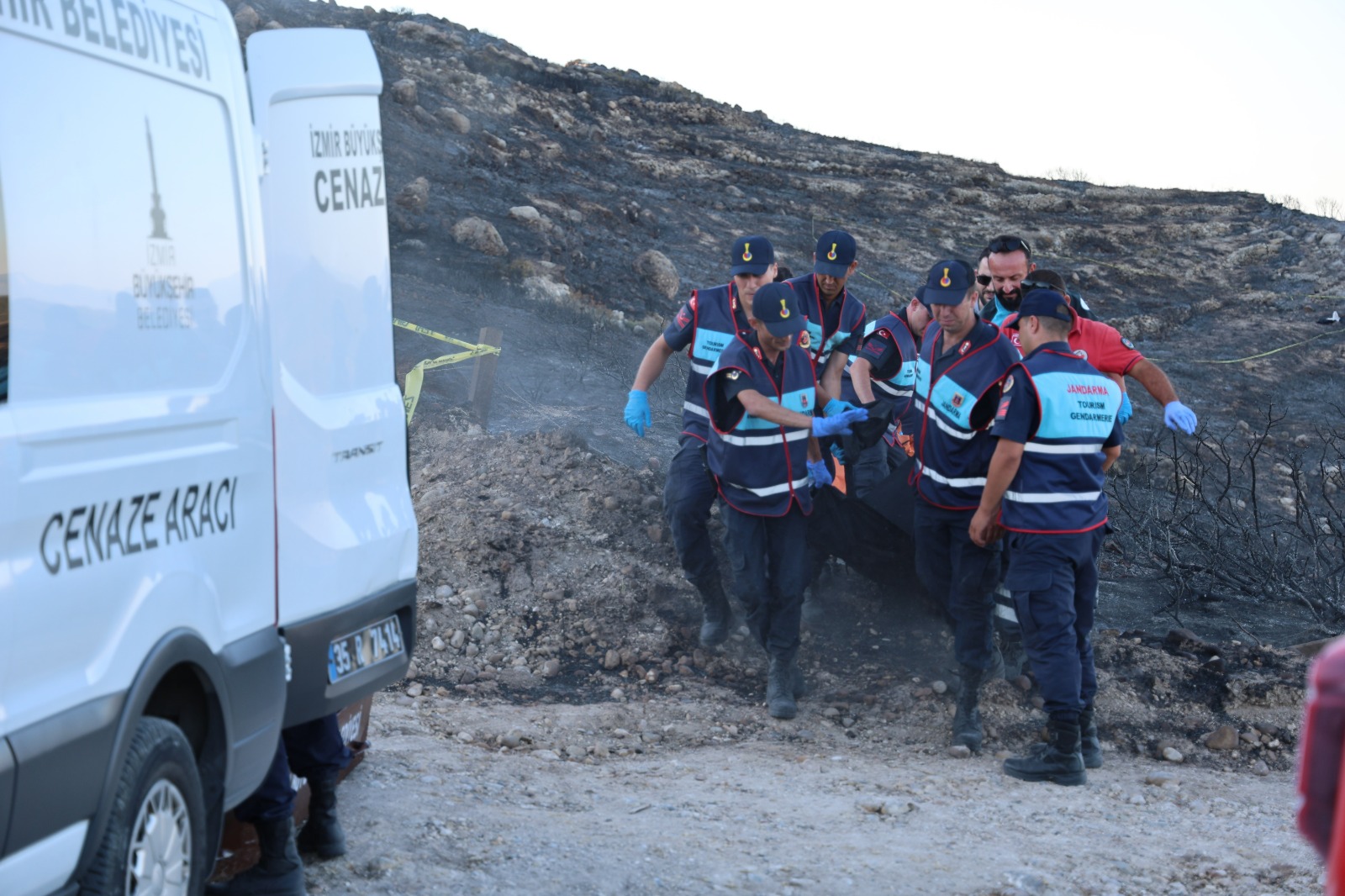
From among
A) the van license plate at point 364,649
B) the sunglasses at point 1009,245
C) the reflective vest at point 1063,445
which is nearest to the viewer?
the van license plate at point 364,649

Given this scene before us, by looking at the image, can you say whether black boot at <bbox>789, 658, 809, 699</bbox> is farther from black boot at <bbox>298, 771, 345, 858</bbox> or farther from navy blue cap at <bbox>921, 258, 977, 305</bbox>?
black boot at <bbox>298, 771, 345, 858</bbox>

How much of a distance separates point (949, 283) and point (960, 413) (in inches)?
22.5

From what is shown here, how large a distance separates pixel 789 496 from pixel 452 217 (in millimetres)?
11678

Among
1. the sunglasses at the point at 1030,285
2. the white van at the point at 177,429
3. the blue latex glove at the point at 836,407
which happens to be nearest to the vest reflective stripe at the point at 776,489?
the blue latex glove at the point at 836,407

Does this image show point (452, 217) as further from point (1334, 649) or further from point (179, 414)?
point (1334, 649)

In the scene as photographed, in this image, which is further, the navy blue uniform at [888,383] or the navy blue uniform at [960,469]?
the navy blue uniform at [888,383]

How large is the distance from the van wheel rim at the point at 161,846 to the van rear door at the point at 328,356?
0.60 meters

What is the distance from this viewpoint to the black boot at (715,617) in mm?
6836

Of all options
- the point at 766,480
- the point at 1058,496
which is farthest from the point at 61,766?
the point at 1058,496

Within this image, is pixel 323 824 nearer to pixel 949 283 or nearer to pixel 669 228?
pixel 949 283

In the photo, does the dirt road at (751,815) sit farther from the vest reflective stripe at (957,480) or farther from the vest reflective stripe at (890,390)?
the vest reflective stripe at (890,390)

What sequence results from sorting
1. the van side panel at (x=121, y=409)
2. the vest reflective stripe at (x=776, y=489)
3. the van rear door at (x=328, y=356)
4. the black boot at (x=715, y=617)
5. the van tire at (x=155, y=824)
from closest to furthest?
the van side panel at (x=121, y=409) < the van tire at (x=155, y=824) < the van rear door at (x=328, y=356) < the vest reflective stripe at (x=776, y=489) < the black boot at (x=715, y=617)

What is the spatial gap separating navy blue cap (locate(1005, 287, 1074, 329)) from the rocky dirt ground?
1946mm

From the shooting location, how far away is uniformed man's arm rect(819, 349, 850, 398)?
648cm
